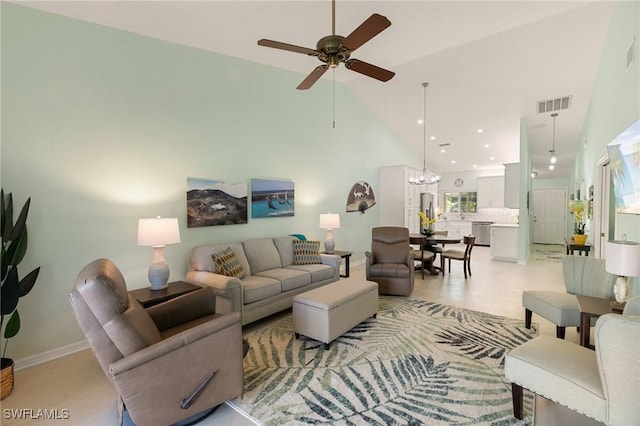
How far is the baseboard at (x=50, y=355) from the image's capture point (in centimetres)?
267

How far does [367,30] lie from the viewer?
2150mm

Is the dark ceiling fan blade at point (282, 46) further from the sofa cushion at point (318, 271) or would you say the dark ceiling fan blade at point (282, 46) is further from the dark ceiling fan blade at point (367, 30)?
the sofa cushion at point (318, 271)

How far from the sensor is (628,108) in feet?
8.82

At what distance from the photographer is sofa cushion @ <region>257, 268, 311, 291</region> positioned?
12.6ft

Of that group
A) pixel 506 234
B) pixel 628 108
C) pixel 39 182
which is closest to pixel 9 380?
pixel 39 182

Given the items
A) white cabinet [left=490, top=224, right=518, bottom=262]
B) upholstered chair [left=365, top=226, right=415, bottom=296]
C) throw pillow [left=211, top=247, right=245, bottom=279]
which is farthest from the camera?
white cabinet [left=490, top=224, right=518, bottom=262]

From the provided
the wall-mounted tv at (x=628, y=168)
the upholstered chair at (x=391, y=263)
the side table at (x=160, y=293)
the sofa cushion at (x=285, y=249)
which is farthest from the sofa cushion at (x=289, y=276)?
the wall-mounted tv at (x=628, y=168)

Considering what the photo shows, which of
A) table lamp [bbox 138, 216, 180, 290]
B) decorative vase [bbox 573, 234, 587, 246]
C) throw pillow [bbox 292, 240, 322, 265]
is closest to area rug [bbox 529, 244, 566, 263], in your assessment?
decorative vase [bbox 573, 234, 587, 246]

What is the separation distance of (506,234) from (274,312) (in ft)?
20.8

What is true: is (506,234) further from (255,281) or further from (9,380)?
(9,380)

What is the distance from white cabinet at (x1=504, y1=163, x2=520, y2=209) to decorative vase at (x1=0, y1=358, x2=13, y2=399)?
29.0ft

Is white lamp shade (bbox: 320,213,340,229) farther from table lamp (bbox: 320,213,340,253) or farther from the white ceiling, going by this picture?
the white ceiling

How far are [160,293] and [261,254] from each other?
158 cm

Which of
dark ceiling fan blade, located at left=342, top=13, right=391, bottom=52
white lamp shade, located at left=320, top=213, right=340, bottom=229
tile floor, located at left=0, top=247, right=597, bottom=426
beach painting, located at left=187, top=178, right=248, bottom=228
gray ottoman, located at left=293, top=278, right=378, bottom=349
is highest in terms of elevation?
dark ceiling fan blade, located at left=342, top=13, right=391, bottom=52
